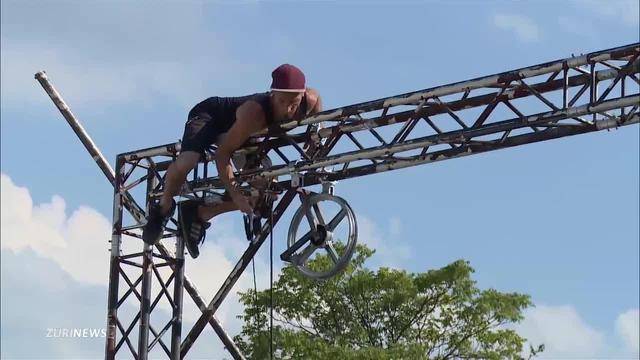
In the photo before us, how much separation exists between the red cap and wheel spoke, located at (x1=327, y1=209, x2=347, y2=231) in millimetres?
1137

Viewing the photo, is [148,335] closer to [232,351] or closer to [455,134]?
[232,351]

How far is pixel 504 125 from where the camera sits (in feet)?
29.5

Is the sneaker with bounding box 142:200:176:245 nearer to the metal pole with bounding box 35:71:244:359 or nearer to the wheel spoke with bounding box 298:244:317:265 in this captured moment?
the metal pole with bounding box 35:71:244:359

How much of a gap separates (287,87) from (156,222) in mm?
2205

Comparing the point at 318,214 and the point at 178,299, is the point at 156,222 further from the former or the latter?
the point at 318,214

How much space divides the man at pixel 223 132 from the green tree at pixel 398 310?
9.47 metres

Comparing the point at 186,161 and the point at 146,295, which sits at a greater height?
the point at 186,161

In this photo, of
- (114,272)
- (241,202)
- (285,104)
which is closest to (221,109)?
(285,104)

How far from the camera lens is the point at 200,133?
1030cm

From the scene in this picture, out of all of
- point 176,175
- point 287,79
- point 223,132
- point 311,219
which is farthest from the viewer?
point 176,175

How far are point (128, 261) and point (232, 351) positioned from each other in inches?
55.3

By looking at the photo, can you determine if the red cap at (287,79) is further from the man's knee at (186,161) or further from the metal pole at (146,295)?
the metal pole at (146,295)

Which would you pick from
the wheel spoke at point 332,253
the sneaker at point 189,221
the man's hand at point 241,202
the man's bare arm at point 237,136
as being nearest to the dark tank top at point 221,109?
the man's bare arm at point 237,136

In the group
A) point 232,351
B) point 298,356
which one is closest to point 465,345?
point 298,356
